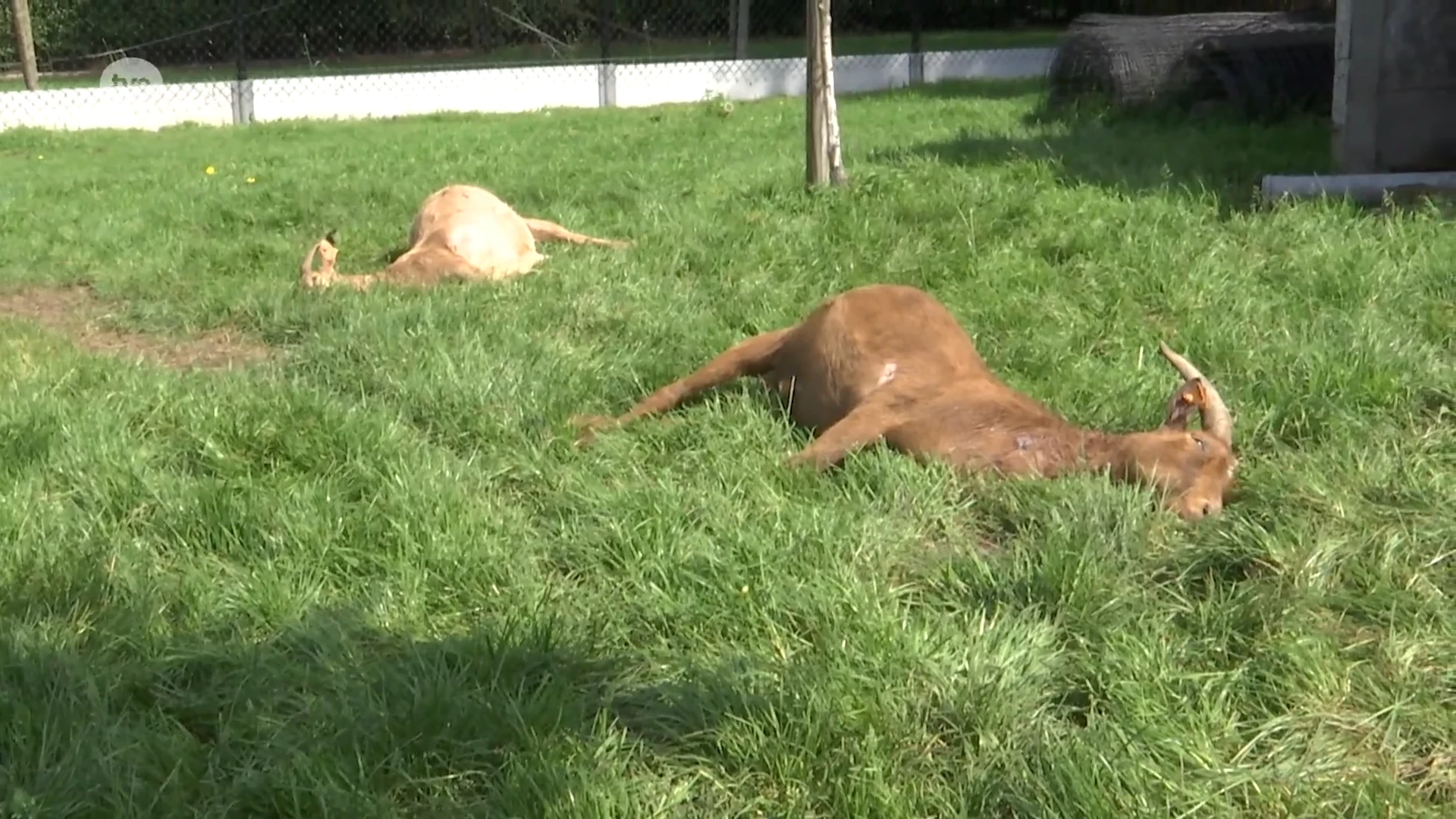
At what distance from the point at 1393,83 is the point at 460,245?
604 cm

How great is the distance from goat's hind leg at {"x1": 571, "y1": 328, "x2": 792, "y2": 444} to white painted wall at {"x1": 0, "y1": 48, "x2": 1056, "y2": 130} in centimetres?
1173

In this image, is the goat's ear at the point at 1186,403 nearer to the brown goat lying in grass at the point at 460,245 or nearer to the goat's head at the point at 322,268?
the brown goat lying in grass at the point at 460,245

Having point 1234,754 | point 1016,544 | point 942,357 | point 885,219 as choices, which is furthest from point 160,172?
point 1234,754

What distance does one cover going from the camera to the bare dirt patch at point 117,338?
5.86 m

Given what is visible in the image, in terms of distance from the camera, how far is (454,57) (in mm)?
18516

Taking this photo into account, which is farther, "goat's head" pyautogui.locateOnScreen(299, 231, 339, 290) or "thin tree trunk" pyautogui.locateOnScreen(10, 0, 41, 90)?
"thin tree trunk" pyautogui.locateOnScreen(10, 0, 41, 90)

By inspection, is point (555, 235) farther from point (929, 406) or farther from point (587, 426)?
point (929, 406)

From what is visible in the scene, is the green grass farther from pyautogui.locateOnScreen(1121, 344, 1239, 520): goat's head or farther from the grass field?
pyautogui.locateOnScreen(1121, 344, 1239, 520): goat's head

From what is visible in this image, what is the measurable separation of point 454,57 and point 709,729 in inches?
667

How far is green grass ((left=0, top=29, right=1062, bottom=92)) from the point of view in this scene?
17.3 meters

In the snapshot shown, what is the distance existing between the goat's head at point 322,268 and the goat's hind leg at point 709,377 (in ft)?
7.93

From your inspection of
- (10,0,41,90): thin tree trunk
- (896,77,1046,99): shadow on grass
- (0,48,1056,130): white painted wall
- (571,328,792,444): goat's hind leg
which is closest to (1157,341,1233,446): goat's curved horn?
(571,328,792,444): goat's hind leg
